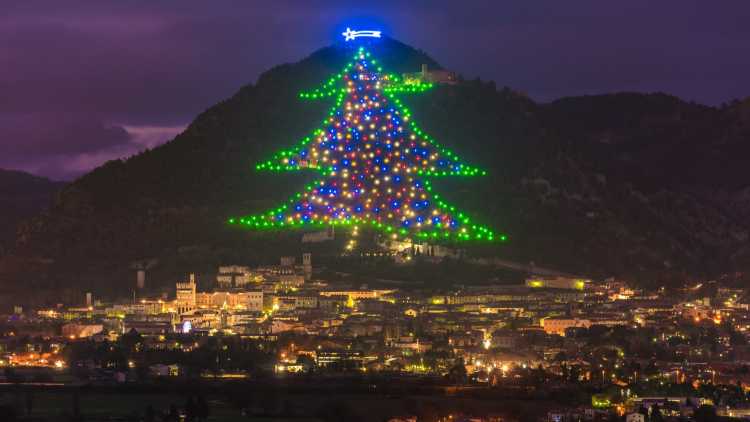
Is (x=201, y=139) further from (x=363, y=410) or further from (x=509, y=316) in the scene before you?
(x=363, y=410)

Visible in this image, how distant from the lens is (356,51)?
12419 cm

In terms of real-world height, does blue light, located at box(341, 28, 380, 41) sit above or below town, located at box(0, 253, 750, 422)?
above

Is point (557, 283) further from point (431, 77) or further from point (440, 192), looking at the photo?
point (431, 77)

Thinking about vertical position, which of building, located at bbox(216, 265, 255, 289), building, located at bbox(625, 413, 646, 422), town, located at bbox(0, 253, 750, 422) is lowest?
building, located at bbox(625, 413, 646, 422)

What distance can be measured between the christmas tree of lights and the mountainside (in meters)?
0.75

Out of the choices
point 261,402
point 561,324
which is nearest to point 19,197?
point 561,324

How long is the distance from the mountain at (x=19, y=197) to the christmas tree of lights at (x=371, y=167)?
11.2 metres

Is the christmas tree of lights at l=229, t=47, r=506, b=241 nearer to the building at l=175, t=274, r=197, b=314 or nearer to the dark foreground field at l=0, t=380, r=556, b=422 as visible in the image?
the building at l=175, t=274, r=197, b=314

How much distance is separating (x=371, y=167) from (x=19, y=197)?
2120cm

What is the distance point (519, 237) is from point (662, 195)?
1406 cm

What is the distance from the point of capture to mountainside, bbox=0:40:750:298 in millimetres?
108938

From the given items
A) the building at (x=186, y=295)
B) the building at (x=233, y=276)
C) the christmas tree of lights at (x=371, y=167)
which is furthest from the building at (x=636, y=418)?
the christmas tree of lights at (x=371, y=167)

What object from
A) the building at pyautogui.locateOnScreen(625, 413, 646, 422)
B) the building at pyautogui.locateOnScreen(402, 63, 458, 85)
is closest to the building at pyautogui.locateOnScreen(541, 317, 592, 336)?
the building at pyautogui.locateOnScreen(625, 413, 646, 422)

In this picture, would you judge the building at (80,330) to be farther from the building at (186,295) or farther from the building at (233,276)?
the building at (233,276)
